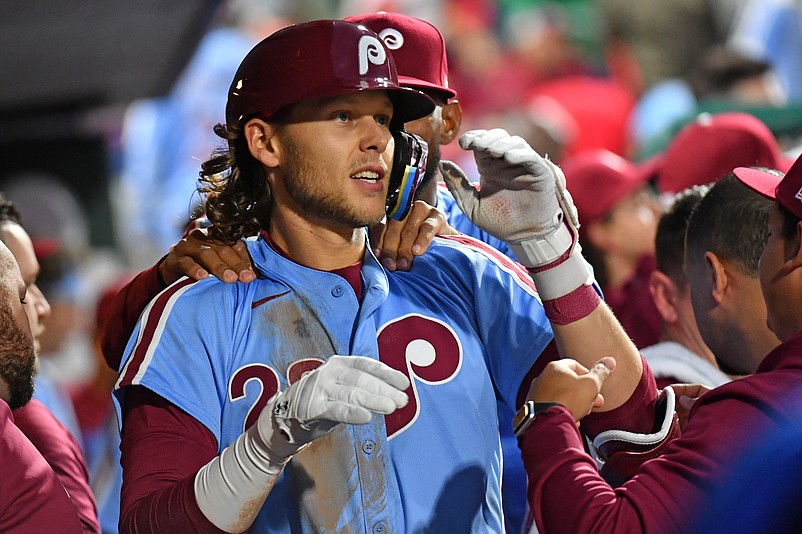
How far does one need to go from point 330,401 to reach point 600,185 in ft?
10.8

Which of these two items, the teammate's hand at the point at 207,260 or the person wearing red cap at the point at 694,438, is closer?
the person wearing red cap at the point at 694,438

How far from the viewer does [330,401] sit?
2.53 m

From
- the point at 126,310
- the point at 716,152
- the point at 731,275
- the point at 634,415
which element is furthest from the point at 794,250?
the point at 716,152

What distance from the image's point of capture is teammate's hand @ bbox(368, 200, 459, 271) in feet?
10.3

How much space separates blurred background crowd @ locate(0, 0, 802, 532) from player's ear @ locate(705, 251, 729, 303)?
1253 millimetres

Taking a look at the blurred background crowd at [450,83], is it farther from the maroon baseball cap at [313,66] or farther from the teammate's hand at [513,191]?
the teammate's hand at [513,191]

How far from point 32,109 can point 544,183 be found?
5946mm

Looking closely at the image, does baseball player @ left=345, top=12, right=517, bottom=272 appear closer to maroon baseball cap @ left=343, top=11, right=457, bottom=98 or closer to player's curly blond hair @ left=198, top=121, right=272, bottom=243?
maroon baseball cap @ left=343, top=11, right=457, bottom=98

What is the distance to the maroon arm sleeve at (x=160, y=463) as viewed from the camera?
106 inches

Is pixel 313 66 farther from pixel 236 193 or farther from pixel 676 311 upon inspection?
pixel 676 311

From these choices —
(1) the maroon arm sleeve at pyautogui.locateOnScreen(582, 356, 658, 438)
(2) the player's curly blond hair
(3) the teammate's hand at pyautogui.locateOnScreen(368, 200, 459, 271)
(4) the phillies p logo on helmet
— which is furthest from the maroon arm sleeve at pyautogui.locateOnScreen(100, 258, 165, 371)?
(1) the maroon arm sleeve at pyautogui.locateOnScreen(582, 356, 658, 438)

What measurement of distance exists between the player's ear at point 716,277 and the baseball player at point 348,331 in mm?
471

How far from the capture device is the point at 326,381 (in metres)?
2.55

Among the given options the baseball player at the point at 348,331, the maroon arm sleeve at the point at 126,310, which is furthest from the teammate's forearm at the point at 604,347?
the maroon arm sleeve at the point at 126,310
